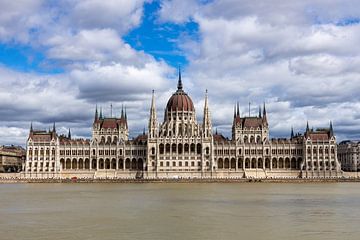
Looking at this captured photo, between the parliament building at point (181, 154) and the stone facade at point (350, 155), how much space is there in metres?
30.1

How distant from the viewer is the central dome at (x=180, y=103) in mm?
142000

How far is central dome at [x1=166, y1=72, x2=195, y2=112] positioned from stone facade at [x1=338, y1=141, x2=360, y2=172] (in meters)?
53.4

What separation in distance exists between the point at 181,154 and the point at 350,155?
200ft

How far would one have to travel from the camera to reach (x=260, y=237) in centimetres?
3503

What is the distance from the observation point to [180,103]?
14262 centimetres

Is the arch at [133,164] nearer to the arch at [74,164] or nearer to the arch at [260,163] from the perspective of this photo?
the arch at [74,164]

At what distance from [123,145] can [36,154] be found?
68.9 ft

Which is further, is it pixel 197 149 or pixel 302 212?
pixel 197 149

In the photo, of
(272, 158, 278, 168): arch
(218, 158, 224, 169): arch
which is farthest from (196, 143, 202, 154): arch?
(272, 158, 278, 168): arch

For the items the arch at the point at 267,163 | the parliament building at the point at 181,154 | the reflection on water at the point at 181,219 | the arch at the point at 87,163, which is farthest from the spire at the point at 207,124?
the reflection on water at the point at 181,219

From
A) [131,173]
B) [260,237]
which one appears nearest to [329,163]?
[131,173]

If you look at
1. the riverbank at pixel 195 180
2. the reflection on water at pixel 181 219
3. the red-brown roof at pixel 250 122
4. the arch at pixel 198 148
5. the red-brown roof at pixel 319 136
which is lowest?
the reflection on water at pixel 181 219

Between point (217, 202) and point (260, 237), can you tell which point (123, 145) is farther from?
point (260, 237)

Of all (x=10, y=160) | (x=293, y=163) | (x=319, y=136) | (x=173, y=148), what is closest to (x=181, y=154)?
(x=173, y=148)
